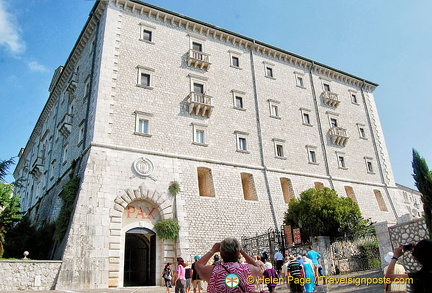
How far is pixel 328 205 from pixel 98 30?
19.0 meters

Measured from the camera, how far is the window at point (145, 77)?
71.9 feet

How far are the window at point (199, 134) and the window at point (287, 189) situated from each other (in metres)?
7.18

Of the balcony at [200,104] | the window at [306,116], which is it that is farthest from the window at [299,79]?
the balcony at [200,104]

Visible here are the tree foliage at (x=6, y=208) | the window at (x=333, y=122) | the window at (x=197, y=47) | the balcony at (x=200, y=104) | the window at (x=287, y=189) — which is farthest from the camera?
the window at (x=333, y=122)

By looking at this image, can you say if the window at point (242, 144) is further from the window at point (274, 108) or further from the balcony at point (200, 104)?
the window at point (274, 108)

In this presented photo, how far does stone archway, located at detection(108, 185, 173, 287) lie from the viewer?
53.4 ft

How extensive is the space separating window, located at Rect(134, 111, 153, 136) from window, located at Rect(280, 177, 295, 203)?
11109mm

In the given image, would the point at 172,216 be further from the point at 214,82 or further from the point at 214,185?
the point at 214,82

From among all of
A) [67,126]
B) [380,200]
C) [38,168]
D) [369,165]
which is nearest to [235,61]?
[67,126]

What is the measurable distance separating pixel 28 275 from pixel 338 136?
25.3 metres

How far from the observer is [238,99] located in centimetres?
2592

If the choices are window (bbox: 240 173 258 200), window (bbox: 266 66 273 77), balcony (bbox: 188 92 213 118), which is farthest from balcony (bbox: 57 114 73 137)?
window (bbox: 266 66 273 77)

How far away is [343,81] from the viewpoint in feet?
113

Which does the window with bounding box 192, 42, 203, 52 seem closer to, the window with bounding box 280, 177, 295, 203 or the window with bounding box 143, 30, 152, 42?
the window with bounding box 143, 30, 152, 42
